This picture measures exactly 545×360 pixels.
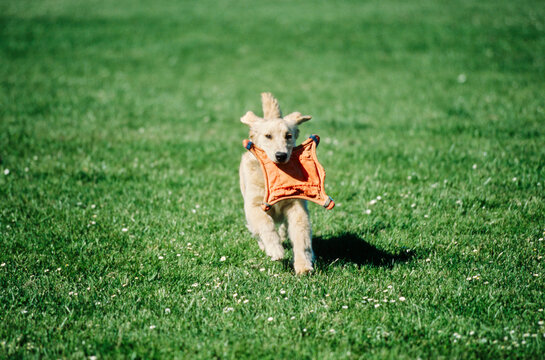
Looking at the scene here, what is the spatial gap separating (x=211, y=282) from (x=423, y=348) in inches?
74.2

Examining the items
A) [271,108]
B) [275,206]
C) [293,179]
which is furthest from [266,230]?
[271,108]

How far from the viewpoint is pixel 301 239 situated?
4.57 metres

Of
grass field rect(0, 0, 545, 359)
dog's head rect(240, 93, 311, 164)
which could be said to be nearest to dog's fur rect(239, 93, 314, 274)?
dog's head rect(240, 93, 311, 164)

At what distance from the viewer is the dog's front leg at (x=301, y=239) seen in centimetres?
452

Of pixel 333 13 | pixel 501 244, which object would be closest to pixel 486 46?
pixel 333 13

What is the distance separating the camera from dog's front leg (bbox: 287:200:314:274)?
14.8 feet

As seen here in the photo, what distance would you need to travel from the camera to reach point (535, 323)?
3.70 m

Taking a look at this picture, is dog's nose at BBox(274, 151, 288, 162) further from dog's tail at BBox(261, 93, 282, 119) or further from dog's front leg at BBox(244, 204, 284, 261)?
dog's tail at BBox(261, 93, 282, 119)

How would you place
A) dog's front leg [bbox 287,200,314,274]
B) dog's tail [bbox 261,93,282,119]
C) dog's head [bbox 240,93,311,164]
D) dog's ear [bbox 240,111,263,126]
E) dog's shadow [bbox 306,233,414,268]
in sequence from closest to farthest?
→ dog's front leg [bbox 287,200,314,274], dog's head [bbox 240,93,311,164], dog's shadow [bbox 306,233,414,268], dog's ear [bbox 240,111,263,126], dog's tail [bbox 261,93,282,119]

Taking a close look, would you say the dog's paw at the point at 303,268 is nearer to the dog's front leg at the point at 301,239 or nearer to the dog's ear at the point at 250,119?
the dog's front leg at the point at 301,239

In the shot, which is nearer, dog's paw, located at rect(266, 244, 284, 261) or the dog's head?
dog's paw, located at rect(266, 244, 284, 261)

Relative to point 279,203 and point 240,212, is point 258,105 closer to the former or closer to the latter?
point 240,212

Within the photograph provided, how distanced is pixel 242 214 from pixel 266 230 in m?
1.54

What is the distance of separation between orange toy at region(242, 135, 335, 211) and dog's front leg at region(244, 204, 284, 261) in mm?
176
